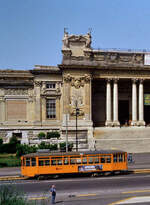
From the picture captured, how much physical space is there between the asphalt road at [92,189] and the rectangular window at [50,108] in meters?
27.6

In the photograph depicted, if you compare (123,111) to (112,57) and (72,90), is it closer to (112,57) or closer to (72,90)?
(112,57)

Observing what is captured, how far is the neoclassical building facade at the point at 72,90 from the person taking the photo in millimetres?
46031

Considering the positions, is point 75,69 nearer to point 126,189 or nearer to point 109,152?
point 109,152

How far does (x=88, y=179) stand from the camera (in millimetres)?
22141

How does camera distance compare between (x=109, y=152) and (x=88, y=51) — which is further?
(x=88, y=51)

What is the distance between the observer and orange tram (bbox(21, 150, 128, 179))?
73.5 feet

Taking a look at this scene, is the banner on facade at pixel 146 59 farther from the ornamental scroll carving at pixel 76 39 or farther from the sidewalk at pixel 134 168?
the sidewalk at pixel 134 168

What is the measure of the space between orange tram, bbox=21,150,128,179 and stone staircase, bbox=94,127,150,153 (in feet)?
48.0

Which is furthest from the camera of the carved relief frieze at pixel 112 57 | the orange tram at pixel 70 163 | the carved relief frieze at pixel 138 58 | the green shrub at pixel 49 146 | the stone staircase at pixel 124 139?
the carved relief frieze at pixel 138 58

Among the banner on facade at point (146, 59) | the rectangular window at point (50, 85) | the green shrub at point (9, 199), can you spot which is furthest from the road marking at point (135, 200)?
the banner on facade at point (146, 59)

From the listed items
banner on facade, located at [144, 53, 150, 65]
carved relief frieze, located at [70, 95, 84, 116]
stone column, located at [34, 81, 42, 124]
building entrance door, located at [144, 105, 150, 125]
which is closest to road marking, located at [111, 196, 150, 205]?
carved relief frieze, located at [70, 95, 84, 116]

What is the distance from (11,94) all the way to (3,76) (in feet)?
12.6

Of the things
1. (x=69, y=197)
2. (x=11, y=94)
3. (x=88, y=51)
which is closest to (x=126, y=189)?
(x=69, y=197)

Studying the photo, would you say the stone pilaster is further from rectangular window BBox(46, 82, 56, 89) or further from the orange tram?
the orange tram
